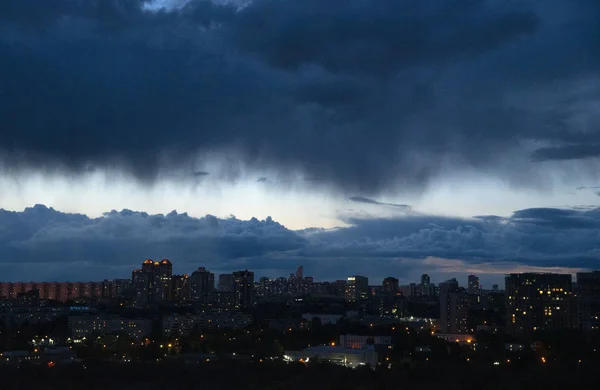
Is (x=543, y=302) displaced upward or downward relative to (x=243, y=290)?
upward

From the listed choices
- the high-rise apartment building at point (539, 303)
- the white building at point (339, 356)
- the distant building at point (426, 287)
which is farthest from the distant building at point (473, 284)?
the white building at point (339, 356)

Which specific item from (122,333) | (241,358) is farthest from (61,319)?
(241,358)

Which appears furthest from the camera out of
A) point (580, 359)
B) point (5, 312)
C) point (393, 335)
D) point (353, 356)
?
point (5, 312)

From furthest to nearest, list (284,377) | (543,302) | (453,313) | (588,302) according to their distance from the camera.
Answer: (453,313) → (543,302) → (588,302) → (284,377)

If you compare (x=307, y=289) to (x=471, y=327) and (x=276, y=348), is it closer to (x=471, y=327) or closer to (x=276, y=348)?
(x=471, y=327)

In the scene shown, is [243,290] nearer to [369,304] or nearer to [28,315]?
[369,304]

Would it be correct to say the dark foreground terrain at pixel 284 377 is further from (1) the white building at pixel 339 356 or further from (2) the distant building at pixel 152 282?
(2) the distant building at pixel 152 282

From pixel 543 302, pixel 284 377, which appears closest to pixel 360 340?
pixel 284 377
